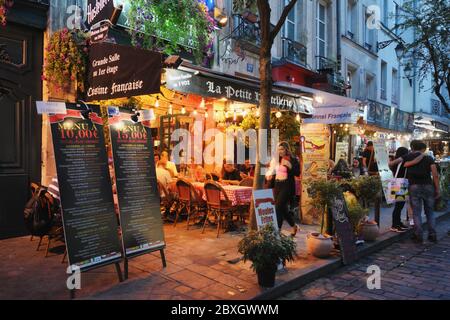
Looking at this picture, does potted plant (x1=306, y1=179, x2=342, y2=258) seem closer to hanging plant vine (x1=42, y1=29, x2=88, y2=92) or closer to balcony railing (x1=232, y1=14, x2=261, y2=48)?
hanging plant vine (x1=42, y1=29, x2=88, y2=92)

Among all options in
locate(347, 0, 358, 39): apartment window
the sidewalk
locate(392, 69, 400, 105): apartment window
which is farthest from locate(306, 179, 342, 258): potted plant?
locate(392, 69, 400, 105): apartment window

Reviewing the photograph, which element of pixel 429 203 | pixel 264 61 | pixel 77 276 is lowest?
pixel 77 276

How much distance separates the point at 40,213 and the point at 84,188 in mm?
1644

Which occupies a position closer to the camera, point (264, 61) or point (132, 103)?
point (264, 61)

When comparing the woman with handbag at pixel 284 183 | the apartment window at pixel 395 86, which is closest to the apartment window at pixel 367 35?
the apartment window at pixel 395 86

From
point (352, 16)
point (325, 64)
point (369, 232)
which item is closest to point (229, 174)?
point (369, 232)

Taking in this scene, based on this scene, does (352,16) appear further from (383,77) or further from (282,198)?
→ (282,198)

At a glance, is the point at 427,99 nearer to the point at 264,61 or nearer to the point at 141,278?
the point at 264,61

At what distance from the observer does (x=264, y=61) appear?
19.9 feet

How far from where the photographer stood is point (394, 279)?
17.5 feet

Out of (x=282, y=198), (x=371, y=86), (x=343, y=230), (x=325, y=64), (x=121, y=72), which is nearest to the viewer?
(x=121, y=72)

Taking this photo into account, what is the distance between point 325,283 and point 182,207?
3.99m

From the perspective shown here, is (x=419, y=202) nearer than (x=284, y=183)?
No
